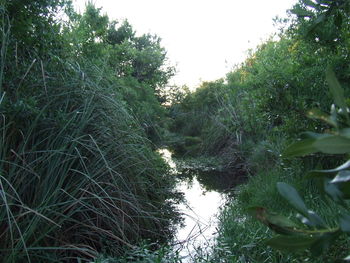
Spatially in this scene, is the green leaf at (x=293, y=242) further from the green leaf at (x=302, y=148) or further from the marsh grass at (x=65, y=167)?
the marsh grass at (x=65, y=167)

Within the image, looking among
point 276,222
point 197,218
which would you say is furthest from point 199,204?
point 276,222

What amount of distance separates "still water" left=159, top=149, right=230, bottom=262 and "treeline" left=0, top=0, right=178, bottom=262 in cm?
27

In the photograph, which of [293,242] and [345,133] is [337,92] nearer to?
[345,133]

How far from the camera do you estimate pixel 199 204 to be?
5637 millimetres

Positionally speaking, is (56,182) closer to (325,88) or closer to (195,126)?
(325,88)

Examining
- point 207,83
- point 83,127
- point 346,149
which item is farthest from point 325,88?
point 207,83

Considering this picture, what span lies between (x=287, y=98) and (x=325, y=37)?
29.2 inches

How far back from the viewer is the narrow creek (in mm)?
3451

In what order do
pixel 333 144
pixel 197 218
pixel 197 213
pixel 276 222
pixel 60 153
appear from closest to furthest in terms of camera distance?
pixel 333 144
pixel 276 222
pixel 60 153
pixel 197 218
pixel 197 213

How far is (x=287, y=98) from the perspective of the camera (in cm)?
430

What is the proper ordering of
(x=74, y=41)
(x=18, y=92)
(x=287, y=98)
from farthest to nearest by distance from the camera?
(x=287, y=98)
(x=74, y=41)
(x=18, y=92)

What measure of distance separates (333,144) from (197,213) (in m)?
4.65

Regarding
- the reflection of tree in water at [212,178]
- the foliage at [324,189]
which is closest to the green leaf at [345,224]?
the foliage at [324,189]

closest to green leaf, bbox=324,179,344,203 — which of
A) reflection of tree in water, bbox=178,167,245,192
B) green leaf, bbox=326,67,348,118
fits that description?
green leaf, bbox=326,67,348,118
